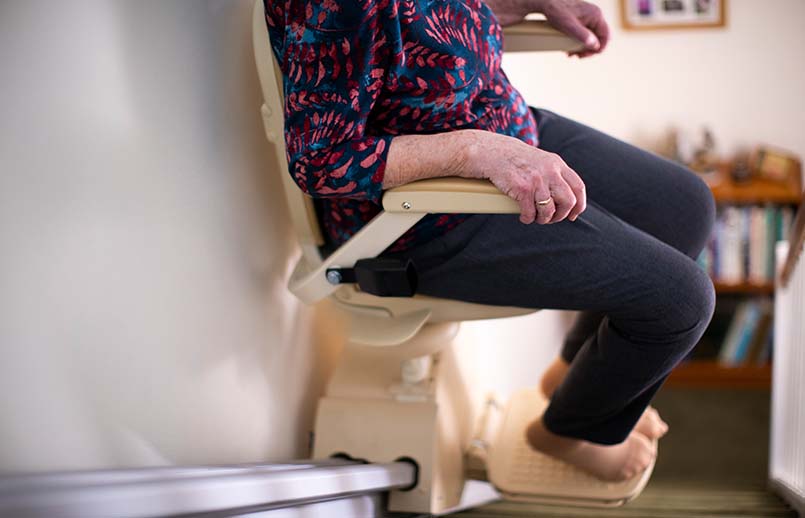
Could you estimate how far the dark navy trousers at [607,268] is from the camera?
1.34 m

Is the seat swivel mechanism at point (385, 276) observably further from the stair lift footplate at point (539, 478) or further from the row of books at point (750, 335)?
the row of books at point (750, 335)

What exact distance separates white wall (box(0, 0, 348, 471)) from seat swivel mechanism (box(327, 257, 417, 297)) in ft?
0.70

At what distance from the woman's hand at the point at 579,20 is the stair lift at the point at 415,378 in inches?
1.1

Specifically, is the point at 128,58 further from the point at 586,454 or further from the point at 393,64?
the point at 586,454

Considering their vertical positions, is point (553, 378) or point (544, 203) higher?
point (544, 203)

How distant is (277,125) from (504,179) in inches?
15.4

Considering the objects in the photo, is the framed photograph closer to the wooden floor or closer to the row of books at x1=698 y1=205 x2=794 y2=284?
the row of books at x1=698 y1=205 x2=794 y2=284

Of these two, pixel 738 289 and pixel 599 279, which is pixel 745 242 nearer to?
pixel 738 289

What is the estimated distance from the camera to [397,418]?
5.53 ft

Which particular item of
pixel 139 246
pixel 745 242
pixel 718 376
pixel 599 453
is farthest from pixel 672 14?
pixel 139 246

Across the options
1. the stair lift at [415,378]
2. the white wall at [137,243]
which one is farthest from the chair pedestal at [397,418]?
the white wall at [137,243]

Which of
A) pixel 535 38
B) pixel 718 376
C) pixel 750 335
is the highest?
pixel 535 38

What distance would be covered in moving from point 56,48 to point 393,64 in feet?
1.36

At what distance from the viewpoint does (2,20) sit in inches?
37.2
